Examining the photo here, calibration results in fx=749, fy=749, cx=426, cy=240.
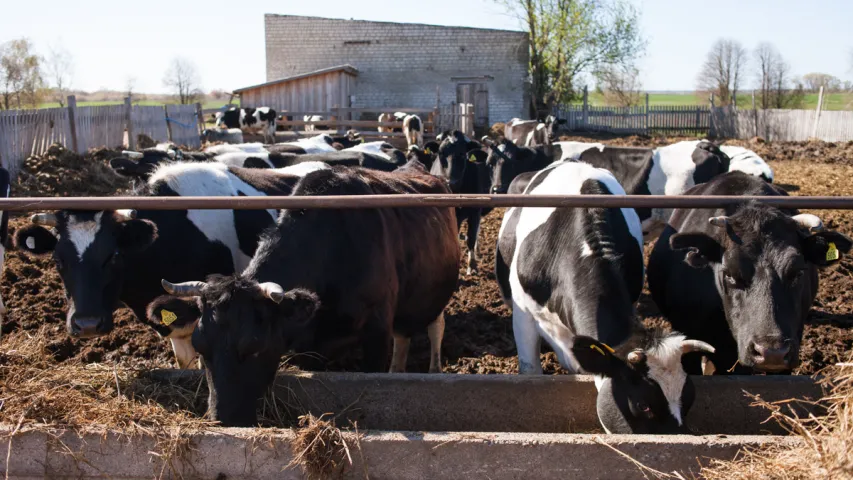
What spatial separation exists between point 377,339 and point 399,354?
1.50 m

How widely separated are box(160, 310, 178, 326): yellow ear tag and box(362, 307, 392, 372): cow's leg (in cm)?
119

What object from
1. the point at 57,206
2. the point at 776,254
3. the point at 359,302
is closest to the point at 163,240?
the point at 57,206

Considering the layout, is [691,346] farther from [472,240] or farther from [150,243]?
[472,240]

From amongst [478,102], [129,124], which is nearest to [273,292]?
[129,124]

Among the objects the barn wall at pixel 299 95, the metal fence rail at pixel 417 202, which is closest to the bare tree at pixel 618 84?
the barn wall at pixel 299 95

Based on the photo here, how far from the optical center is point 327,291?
4.34 metres

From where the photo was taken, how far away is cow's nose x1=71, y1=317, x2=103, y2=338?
14.8ft

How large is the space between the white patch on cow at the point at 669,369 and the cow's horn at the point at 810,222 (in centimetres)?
125

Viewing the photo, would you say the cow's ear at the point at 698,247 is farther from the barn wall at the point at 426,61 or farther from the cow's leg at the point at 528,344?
Answer: the barn wall at the point at 426,61

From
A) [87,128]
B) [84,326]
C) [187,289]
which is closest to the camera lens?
[187,289]

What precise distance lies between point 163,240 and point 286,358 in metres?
1.31

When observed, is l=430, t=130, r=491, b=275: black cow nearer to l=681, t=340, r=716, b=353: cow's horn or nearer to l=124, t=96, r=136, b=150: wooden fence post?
l=681, t=340, r=716, b=353: cow's horn

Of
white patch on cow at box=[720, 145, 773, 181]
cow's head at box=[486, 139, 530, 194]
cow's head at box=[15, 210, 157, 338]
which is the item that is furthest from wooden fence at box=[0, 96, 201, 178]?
white patch on cow at box=[720, 145, 773, 181]

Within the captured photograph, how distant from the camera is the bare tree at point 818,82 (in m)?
44.8
